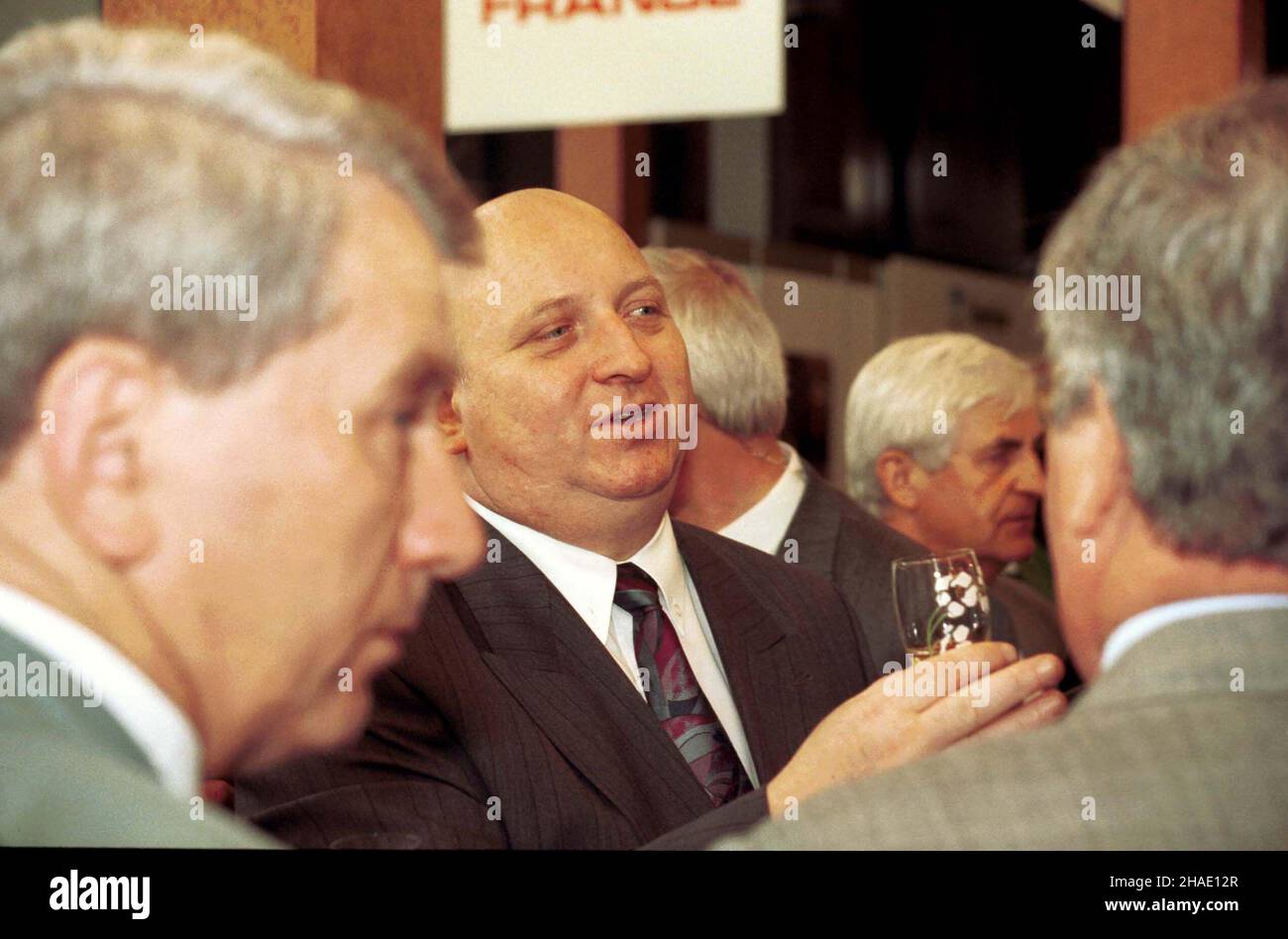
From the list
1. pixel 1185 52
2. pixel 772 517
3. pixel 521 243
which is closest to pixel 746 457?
pixel 772 517

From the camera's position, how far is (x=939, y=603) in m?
1.97

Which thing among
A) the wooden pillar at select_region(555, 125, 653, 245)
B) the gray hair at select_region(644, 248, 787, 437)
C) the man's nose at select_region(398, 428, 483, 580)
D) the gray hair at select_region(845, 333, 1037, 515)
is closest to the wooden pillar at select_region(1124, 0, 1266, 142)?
the gray hair at select_region(845, 333, 1037, 515)

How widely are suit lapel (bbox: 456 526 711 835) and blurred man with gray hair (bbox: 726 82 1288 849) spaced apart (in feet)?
2.41

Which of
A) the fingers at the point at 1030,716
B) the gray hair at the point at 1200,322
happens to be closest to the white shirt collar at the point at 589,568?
the fingers at the point at 1030,716

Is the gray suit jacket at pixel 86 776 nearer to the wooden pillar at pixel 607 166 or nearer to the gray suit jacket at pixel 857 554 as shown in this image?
the gray suit jacket at pixel 857 554

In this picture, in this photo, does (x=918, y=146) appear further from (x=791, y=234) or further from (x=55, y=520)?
(x=55, y=520)

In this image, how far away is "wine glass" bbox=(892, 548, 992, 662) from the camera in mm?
1961

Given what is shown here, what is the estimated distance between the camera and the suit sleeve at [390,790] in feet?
5.90

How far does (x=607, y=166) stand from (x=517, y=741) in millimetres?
2508

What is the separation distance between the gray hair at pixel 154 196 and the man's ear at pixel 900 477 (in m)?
2.08

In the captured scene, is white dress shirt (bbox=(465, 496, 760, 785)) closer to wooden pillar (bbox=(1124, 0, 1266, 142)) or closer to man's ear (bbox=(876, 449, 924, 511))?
man's ear (bbox=(876, 449, 924, 511))
